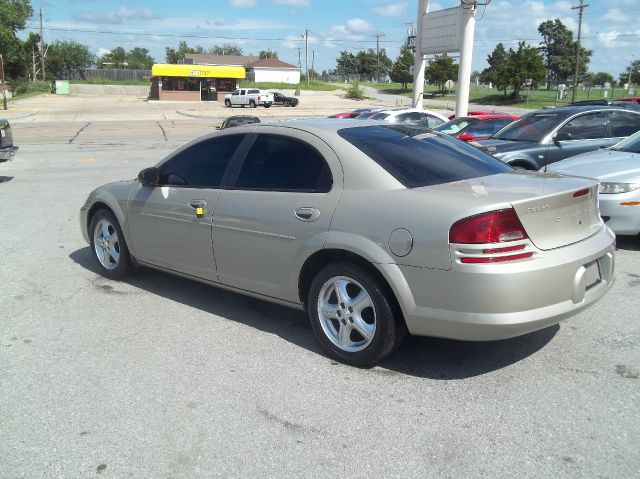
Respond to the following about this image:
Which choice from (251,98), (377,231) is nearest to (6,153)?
(377,231)

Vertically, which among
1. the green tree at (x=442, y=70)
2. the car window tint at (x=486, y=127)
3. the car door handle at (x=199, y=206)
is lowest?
the car door handle at (x=199, y=206)

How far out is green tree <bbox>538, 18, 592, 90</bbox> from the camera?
85.6 metres

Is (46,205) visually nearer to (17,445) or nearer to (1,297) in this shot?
(1,297)

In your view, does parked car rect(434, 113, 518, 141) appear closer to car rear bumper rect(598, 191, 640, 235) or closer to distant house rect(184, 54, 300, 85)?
car rear bumper rect(598, 191, 640, 235)

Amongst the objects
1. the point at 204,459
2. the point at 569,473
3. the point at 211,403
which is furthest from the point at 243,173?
the point at 569,473

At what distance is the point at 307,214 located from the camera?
4086 millimetres

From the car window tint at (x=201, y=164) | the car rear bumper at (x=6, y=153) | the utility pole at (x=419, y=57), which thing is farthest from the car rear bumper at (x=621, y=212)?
the utility pole at (x=419, y=57)

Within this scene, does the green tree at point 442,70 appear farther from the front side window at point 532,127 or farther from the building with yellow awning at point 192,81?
the front side window at point 532,127

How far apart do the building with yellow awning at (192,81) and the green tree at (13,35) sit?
20.0 meters

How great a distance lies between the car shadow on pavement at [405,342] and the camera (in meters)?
3.95

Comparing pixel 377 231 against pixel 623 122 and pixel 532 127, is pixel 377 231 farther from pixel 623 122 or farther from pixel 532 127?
pixel 623 122

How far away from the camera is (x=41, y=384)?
12.5ft

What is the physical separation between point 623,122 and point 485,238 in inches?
302

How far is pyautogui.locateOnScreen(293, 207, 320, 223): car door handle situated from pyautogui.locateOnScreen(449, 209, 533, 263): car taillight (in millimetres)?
1000
